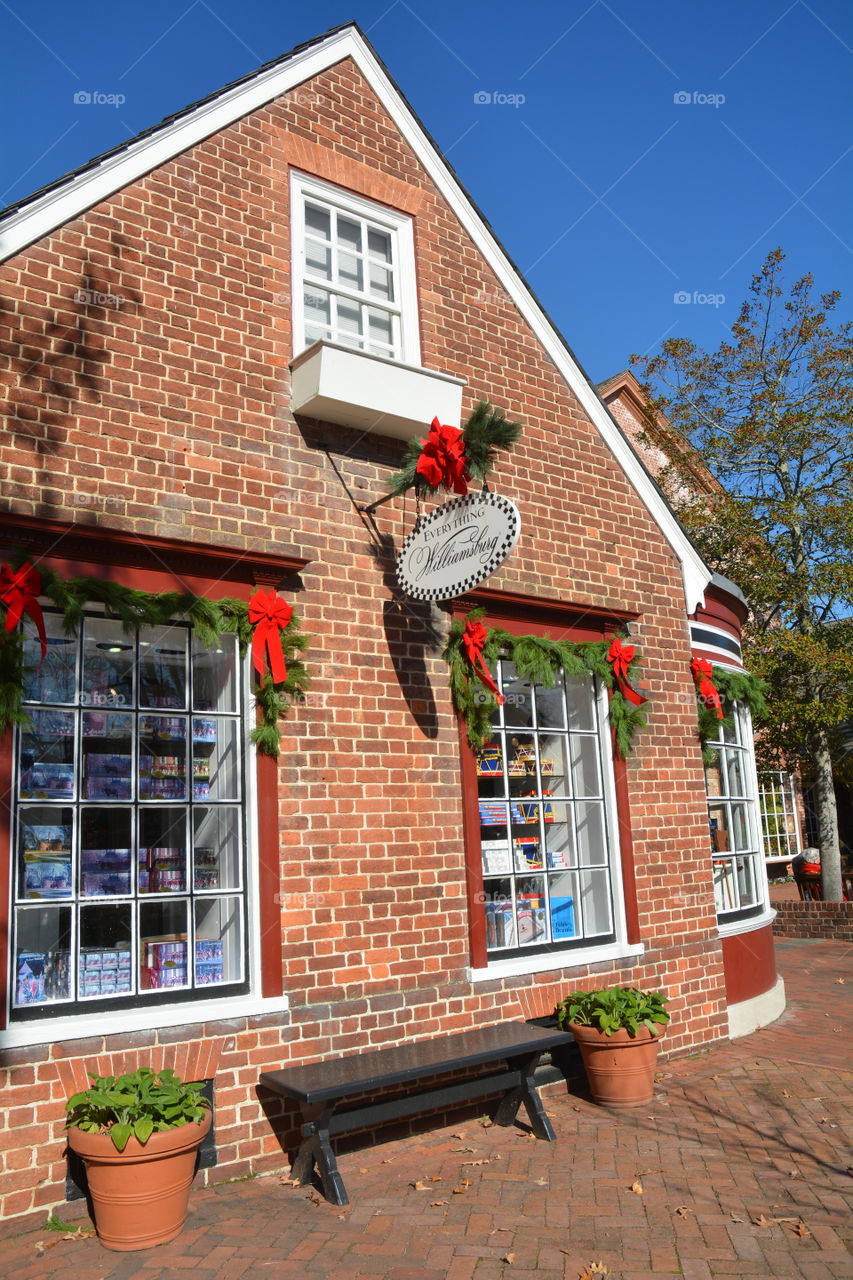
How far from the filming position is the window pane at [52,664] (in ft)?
17.4

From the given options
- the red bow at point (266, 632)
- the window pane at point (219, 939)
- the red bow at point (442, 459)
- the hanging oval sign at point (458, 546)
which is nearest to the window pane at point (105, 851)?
the window pane at point (219, 939)

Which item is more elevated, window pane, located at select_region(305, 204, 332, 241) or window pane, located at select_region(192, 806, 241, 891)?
window pane, located at select_region(305, 204, 332, 241)

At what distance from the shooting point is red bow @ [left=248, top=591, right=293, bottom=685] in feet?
19.2

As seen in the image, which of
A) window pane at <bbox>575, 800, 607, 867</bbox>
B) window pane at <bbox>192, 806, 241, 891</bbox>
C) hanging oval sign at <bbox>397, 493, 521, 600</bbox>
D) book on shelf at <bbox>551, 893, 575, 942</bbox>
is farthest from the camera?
window pane at <bbox>575, 800, 607, 867</bbox>

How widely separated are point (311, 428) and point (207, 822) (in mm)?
2688

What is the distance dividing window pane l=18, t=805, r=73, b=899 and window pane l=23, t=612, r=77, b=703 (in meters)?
0.60

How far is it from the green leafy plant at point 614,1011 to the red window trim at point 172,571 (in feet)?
7.06

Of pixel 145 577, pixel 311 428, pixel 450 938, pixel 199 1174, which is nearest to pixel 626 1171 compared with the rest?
pixel 450 938

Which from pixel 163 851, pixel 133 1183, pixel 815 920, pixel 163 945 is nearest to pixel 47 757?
pixel 163 851

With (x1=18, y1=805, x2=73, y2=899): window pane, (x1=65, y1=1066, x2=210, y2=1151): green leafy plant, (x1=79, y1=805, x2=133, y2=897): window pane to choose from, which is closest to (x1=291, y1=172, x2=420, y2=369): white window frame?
(x1=79, y1=805, x2=133, y2=897): window pane

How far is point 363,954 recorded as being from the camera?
6.08m

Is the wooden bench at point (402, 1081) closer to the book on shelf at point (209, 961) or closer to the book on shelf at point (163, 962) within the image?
the book on shelf at point (209, 961)

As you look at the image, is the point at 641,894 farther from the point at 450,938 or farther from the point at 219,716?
the point at 219,716

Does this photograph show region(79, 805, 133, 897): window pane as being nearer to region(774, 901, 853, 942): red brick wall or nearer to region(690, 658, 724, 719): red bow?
region(690, 658, 724, 719): red bow
